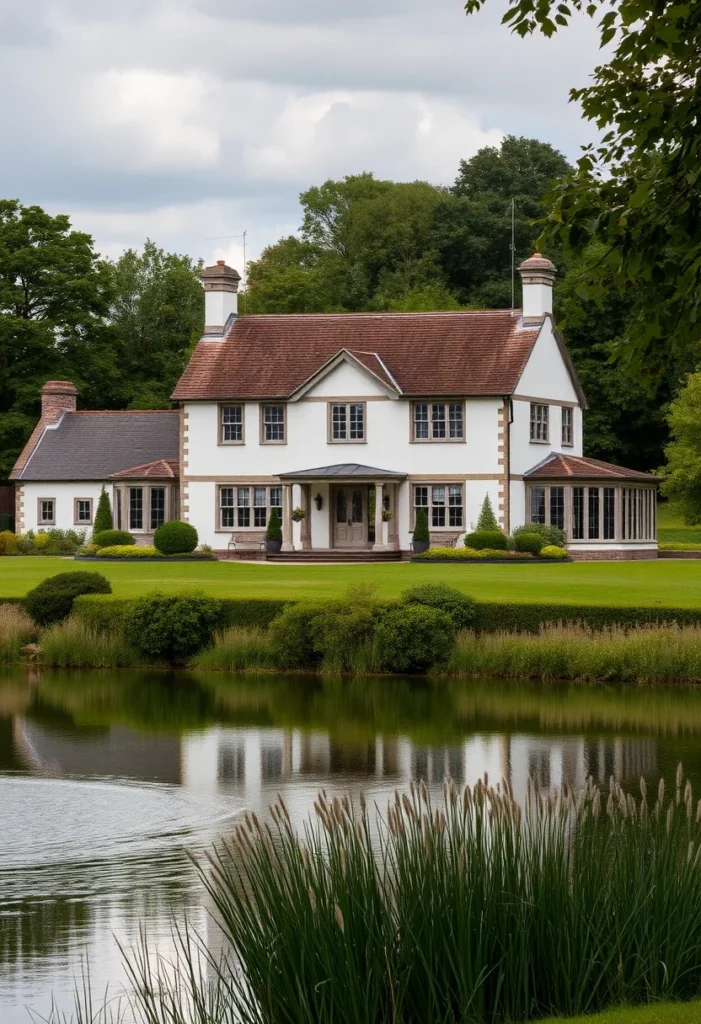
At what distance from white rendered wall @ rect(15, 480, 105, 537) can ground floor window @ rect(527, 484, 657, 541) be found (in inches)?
593

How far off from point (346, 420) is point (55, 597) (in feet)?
66.8

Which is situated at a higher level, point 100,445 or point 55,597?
point 100,445

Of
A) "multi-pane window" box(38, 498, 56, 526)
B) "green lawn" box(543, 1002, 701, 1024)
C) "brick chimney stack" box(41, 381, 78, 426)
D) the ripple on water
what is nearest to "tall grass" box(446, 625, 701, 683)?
the ripple on water

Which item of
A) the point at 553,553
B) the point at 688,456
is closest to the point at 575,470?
the point at 553,553

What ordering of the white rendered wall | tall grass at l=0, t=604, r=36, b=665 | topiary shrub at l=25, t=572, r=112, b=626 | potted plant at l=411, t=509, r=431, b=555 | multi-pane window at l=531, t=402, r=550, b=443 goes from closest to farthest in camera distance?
tall grass at l=0, t=604, r=36, b=665 → topiary shrub at l=25, t=572, r=112, b=626 → potted plant at l=411, t=509, r=431, b=555 → multi-pane window at l=531, t=402, r=550, b=443 → the white rendered wall

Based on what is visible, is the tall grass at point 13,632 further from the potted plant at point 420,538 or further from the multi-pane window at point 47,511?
the multi-pane window at point 47,511

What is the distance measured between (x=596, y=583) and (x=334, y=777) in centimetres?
1722

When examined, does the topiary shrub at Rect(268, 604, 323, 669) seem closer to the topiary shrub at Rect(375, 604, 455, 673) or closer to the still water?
the still water

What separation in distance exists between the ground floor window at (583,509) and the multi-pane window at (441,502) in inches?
91.8

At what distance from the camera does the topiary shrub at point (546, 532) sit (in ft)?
154

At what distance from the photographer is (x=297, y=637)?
2775 centimetres

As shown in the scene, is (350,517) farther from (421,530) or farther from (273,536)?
(421,530)

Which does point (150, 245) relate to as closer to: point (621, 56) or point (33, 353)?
point (33, 353)

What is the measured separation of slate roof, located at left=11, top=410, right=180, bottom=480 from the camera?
5322 cm
